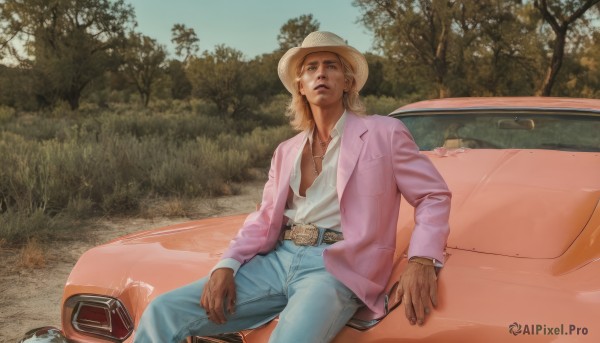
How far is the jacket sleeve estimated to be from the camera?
1823mm

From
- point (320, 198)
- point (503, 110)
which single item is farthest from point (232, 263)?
point (503, 110)

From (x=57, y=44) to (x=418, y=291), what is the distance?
3006 cm

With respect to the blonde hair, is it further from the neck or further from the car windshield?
the car windshield

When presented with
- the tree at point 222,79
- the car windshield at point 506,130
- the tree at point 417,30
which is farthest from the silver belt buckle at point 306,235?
the tree at point 417,30

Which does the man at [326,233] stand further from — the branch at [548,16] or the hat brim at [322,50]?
the branch at [548,16]

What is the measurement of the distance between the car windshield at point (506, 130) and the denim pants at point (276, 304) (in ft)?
5.92

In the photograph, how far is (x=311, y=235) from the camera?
2066 millimetres

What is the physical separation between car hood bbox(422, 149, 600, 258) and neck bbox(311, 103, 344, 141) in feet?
1.70

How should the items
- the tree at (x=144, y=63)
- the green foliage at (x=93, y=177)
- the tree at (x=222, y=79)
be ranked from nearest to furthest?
the green foliage at (x=93, y=177)
the tree at (x=222, y=79)
the tree at (x=144, y=63)

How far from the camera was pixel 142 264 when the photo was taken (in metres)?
2.18

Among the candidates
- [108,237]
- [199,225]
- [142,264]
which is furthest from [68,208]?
[142,264]

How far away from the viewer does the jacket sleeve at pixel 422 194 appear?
1.82 metres

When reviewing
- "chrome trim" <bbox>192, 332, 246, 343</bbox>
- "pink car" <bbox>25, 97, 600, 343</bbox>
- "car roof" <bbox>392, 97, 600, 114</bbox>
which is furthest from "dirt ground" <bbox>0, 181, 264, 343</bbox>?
"car roof" <bbox>392, 97, 600, 114</bbox>

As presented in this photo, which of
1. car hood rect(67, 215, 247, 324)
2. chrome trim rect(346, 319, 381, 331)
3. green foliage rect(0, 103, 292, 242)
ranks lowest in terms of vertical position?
green foliage rect(0, 103, 292, 242)
